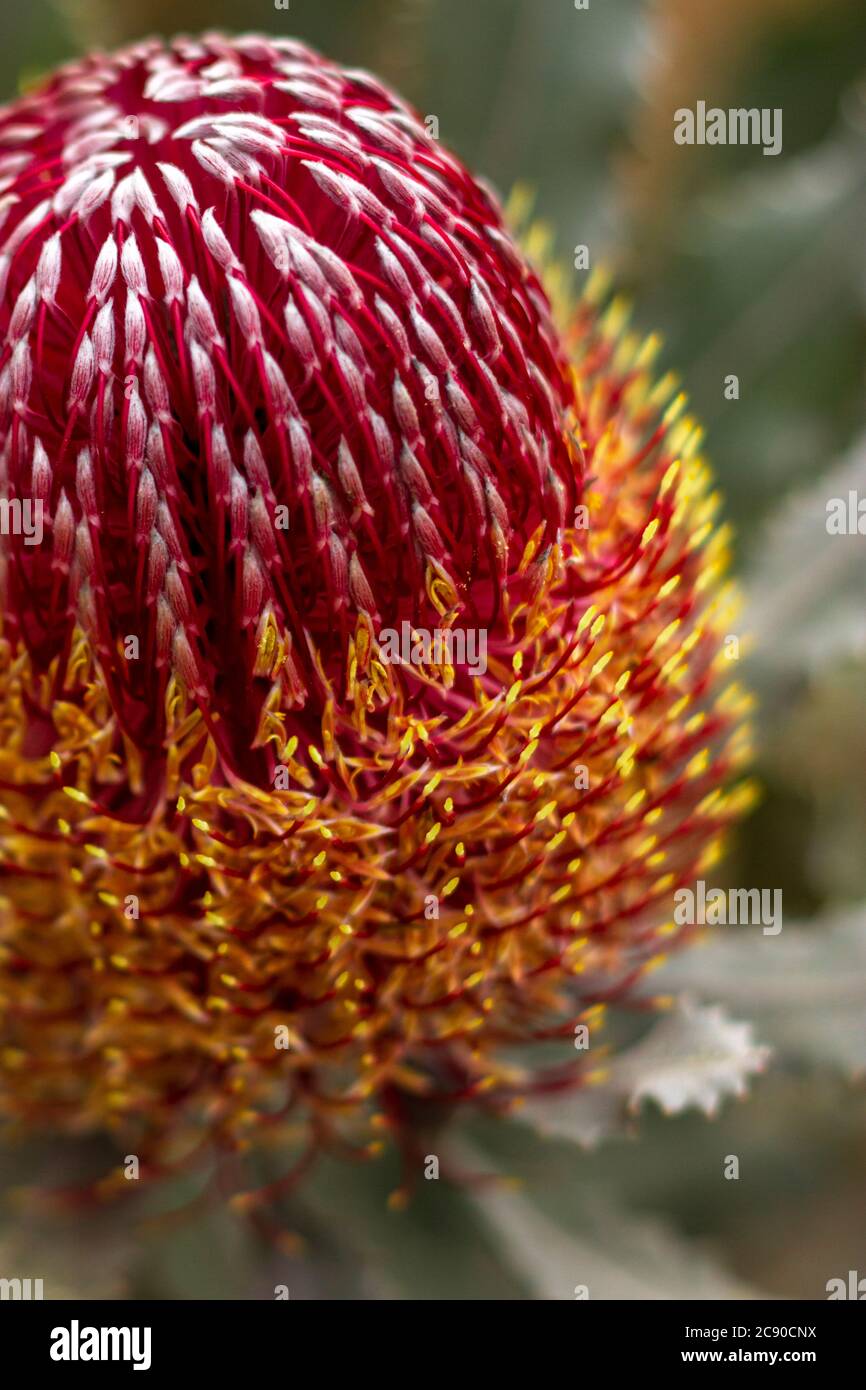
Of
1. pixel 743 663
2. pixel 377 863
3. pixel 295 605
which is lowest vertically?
pixel 377 863

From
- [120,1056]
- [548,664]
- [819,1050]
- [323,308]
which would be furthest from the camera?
[819,1050]

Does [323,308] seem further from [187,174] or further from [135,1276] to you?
[135,1276]

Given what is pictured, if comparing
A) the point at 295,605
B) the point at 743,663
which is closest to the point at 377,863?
the point at 295,605

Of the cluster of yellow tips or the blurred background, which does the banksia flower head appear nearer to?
the cluster of yellow tips

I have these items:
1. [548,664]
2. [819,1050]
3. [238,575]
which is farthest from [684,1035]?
[238,575]

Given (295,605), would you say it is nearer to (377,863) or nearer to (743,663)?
(377,863)

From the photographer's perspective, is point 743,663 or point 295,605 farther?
point 743,663
